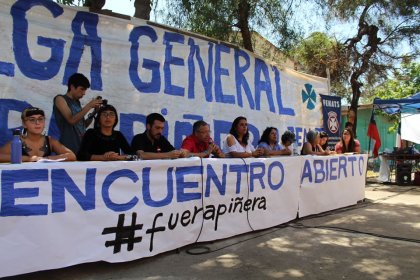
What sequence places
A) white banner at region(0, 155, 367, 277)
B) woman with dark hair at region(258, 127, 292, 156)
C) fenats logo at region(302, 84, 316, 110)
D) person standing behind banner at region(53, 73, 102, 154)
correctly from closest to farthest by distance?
white banner at region(0, 155, 367, 277)
person standing behind banner at region(53, 73, 102, 154)
woman with dark hair at region(258, 127, 292, 156)
fenats logo at region(302, 84, 316, 110)

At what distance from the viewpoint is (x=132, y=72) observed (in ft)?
21.7

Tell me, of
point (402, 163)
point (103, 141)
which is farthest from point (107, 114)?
point (402, 163)

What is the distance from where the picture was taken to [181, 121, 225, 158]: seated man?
19.5 ft

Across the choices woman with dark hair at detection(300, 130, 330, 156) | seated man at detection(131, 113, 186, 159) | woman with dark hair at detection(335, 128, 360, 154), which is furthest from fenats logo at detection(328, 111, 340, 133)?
seated man at detection(131, 113, 186, 159)

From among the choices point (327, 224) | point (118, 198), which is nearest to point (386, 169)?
point (327, 224)

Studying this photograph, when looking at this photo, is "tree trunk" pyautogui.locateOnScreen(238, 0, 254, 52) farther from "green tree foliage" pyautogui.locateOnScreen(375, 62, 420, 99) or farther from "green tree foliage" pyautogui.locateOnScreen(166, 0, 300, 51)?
"green tree foliage" pyautogui.locateOnScreen(375, 62, 420, 99)

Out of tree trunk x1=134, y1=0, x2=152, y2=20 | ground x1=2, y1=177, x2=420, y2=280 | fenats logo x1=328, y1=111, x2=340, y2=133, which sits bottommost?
ground x1=2, y1=177, x2=420, y2=280

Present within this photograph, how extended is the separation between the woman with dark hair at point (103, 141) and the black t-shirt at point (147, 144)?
0.57 feet

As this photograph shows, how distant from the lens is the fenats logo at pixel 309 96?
1049 cm

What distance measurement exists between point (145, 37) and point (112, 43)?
2.08 ft

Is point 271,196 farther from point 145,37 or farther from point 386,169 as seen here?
point 386,169

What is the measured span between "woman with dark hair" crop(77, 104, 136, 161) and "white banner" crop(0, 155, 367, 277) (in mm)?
469

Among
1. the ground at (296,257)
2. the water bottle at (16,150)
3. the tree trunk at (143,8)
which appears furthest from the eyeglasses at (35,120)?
the tree trunk at (143,8)

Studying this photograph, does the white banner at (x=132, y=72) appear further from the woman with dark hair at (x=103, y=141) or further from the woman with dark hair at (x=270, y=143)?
the woman with dark hair at (x=103, y=141)
